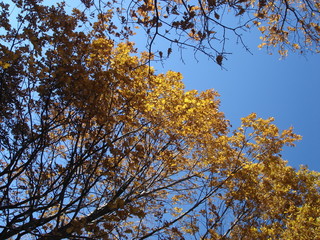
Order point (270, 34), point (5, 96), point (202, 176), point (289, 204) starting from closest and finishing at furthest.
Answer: point (270, 34), point (5, 96), point (202, 176), point (289, 204)

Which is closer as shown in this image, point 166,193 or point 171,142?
point 171,142

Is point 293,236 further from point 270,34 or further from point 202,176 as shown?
point 270,34

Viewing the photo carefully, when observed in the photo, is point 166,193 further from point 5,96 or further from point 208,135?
point 5,96

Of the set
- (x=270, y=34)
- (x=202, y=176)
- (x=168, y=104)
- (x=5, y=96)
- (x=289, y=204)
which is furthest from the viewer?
(x=289, y=204)

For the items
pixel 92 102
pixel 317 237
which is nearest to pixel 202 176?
pixel 317 237

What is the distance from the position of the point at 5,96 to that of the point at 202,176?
5.01 metres

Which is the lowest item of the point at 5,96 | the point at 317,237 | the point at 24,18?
the point at 317,237

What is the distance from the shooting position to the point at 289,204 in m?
8.38

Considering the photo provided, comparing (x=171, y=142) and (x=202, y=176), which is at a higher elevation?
(x=171, y=142)

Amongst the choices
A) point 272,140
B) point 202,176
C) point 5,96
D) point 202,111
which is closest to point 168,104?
point 202,111

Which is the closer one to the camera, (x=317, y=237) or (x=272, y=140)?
(x=317, y=237)

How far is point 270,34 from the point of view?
4.19 metres

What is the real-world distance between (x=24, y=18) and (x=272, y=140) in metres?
6.47

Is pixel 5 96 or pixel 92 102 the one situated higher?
pixel 5 96
